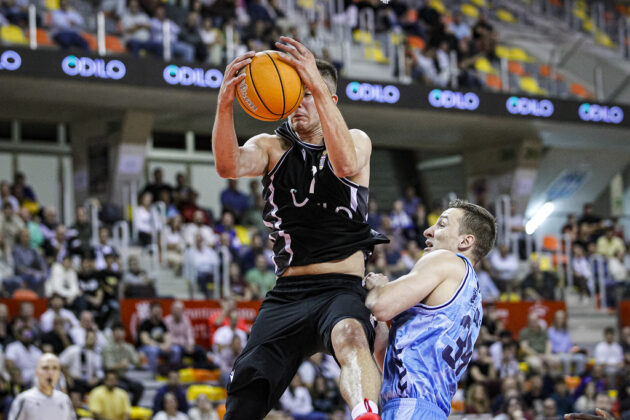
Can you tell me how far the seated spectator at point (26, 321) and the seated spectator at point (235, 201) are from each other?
18.9 ft

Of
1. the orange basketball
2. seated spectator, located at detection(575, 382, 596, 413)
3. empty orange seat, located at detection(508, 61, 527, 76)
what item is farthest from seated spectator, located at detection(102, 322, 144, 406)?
empty orange seat, located at detection(508, 61, 527, 76)

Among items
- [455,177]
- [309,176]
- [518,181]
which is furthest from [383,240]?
[455,177]

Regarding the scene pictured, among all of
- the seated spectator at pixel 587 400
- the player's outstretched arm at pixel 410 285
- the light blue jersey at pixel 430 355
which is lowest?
the seated spectator at pixel 587 400

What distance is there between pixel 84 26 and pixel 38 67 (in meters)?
1.92

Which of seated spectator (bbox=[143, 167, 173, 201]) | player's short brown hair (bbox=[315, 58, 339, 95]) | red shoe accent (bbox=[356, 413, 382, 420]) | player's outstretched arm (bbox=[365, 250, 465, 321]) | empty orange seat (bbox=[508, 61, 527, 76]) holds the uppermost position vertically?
empty orange seat (bbox=[508, 61, 527, 76])

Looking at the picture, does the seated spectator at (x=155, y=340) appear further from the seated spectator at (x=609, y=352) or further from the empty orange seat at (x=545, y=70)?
the empty orange seat at (x=545, y=70)

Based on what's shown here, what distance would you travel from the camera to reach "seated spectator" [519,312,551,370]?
52.1ft

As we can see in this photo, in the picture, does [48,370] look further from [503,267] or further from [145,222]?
[503,267]

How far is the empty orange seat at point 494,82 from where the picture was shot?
69.4 ft

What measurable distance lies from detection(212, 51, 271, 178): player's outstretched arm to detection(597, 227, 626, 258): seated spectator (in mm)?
15949

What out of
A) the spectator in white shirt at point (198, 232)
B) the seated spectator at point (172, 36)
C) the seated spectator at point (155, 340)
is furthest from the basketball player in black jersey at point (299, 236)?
the seated spectator at point (172, 36)

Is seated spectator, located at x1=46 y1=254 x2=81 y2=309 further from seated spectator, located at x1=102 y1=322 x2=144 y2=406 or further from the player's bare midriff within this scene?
the player's bare midriff

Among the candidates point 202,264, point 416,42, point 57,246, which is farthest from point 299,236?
point 416,42

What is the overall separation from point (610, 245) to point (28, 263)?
38.9 feet
